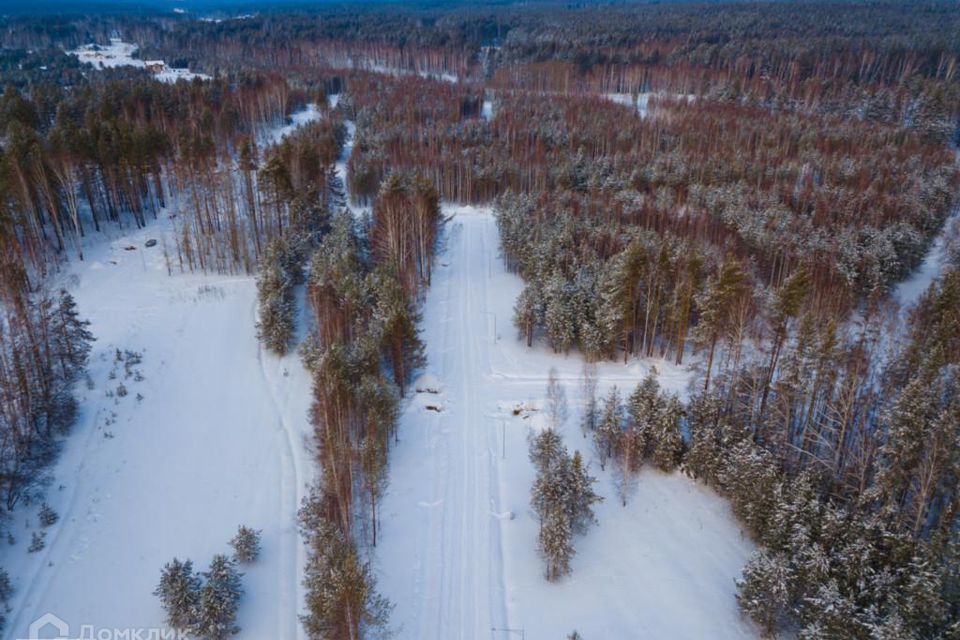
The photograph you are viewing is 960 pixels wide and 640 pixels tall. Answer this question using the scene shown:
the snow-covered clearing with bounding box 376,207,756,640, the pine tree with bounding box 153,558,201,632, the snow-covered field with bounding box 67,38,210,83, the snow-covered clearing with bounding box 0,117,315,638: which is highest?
the snow-covered field with bounding box 67,38,210,83

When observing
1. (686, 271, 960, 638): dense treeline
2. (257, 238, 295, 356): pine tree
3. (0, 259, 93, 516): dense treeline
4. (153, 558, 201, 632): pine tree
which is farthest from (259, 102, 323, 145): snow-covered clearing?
(686, 271, 960, 638): dense treeline

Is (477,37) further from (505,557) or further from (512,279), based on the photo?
(505,557)

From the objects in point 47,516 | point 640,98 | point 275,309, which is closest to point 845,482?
point 275,309

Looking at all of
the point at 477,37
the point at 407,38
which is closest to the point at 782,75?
the point at 477,37

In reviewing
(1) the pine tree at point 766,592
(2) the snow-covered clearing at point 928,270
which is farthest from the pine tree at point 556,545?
(2) the snow-covered clearing at point 928,270

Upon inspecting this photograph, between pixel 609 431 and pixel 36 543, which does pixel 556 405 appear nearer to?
pixel 609 431

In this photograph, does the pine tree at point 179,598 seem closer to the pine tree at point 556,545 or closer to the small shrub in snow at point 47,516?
the small shrub in snow at point 47,516

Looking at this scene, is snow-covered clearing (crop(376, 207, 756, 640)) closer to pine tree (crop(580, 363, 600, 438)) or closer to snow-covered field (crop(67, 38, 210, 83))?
pine tree (crop(580, 363, 600, 438))
